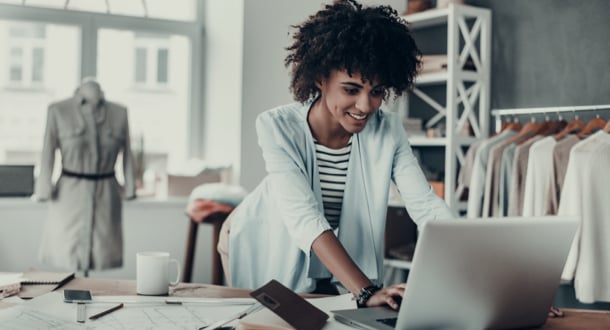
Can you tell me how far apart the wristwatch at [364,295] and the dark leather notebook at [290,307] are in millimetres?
180

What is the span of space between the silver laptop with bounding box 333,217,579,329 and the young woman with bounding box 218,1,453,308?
0.53 m

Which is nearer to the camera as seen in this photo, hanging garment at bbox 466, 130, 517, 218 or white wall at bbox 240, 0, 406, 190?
hanging garment at bbox 466, 130, 517, 218

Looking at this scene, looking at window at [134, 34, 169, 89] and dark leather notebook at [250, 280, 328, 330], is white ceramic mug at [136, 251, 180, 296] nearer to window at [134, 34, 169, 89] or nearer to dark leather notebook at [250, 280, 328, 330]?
dark leather notebook at [250, 280, 328, 330]

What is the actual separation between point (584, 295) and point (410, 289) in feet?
7.16

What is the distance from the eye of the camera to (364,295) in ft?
5.32

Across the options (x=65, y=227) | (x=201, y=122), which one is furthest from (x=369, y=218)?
(x=201, y=122)

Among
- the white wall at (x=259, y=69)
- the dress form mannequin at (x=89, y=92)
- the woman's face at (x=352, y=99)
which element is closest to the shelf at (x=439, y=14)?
the white wall at (x=259, y=69)

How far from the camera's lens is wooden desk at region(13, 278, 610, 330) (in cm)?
154

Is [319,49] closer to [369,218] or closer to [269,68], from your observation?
[369,218]

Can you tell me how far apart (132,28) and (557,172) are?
299 centimetres

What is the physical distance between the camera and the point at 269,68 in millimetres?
4805

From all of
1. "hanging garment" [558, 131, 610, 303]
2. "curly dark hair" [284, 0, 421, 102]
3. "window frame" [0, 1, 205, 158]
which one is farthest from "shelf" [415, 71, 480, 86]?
"curly dark hair" [284, 0, 421, 102]

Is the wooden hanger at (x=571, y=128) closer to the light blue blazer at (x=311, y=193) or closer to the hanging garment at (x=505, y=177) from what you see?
the hanging garment at (x=505, y=177)

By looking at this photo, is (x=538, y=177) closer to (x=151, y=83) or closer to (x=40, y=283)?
(x=40, y=283)
